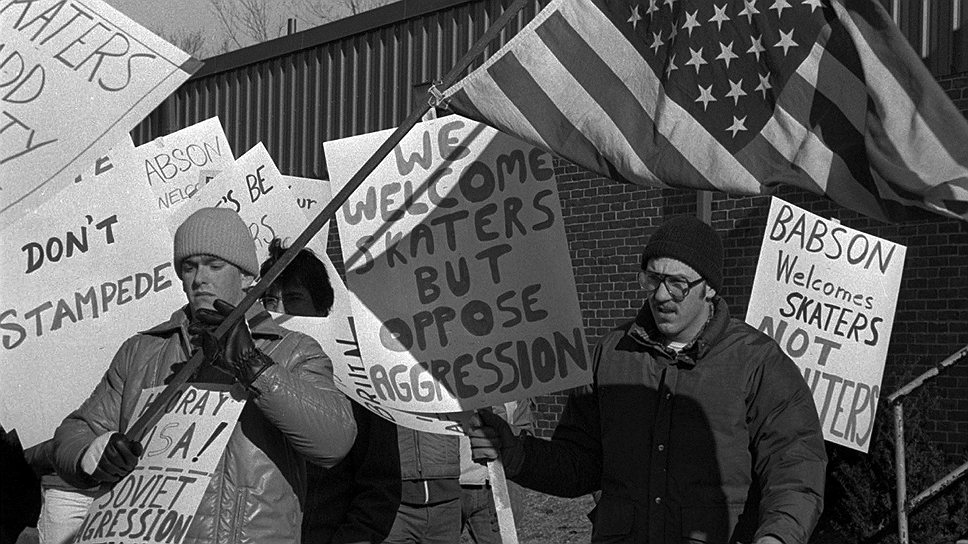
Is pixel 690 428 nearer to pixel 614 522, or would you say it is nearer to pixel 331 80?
pixel 614 522

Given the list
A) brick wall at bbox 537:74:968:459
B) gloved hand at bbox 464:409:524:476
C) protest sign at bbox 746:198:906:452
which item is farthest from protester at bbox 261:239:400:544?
brick wall at bbox 537:74:968:459

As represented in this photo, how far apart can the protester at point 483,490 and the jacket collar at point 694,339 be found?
1869mm

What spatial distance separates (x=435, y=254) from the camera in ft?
16.8

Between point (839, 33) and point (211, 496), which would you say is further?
point (839, 33)

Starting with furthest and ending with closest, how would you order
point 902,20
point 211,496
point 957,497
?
point 902,20
point 957,497
point 211,496

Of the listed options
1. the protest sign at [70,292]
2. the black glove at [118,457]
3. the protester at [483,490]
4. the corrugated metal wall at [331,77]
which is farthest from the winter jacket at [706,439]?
the corrugated metal wall at [331,77]

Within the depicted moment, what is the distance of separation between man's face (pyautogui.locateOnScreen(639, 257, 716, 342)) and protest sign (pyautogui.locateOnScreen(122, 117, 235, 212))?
5.34 metres

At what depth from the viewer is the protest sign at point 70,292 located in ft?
18.7

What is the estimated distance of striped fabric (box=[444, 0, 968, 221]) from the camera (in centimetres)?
420

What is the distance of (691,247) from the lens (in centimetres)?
432

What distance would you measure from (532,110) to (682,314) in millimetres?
937

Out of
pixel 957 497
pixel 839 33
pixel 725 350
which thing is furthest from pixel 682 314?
pixel 957 497

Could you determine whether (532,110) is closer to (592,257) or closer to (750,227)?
(750,227)

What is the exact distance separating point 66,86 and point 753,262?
8643mm
